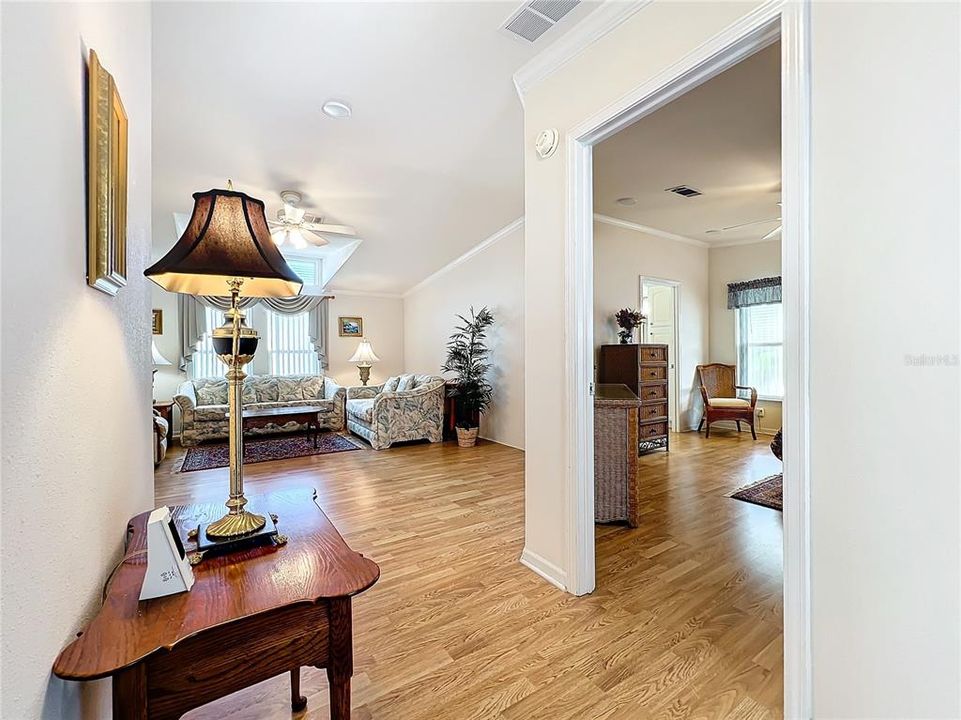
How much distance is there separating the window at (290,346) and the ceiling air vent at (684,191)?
19.1ft

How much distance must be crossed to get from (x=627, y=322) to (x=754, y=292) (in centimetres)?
212

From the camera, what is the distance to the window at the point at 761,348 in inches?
233

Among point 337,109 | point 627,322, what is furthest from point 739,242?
point 337,109

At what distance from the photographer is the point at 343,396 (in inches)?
263

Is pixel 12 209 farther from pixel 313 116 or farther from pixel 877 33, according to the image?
pixel 313 116

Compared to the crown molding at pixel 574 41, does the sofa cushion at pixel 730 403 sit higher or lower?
lower

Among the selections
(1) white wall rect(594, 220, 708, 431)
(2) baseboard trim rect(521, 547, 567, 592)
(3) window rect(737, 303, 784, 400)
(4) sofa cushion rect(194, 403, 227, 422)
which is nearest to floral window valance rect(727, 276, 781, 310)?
(3) window rect(737, 303, 784, 400)

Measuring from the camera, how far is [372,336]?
26.1ft

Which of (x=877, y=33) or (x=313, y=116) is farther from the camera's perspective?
(x=313, y=116)

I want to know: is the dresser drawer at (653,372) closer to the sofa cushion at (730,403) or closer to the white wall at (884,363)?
the sofa cushion at (730,403)

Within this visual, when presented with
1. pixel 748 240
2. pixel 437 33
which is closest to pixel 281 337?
pixel 437 33

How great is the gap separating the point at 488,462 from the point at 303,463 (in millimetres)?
1973

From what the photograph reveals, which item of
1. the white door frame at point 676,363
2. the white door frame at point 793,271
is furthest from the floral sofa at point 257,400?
the white door frame at point 793,271

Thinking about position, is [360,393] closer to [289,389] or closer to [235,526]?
[289,389]
